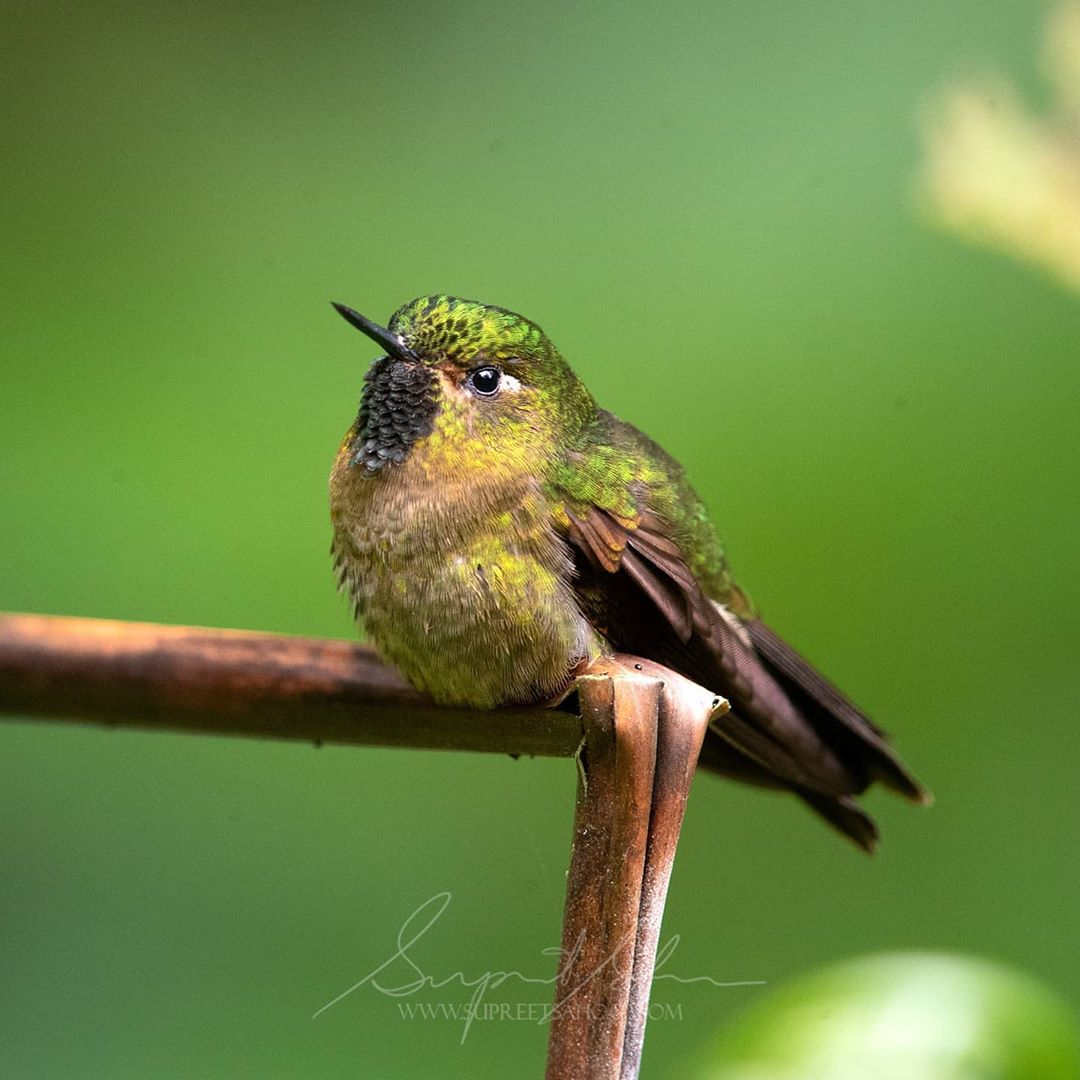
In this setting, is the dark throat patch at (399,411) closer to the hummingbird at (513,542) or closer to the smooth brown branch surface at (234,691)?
the hummingbird at (513,542)

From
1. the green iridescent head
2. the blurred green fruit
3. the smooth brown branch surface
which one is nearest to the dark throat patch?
the green iridescent head

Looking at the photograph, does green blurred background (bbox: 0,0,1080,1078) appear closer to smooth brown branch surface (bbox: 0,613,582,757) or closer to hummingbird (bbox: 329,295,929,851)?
hummingbird (bbox: 329,295,929,851)

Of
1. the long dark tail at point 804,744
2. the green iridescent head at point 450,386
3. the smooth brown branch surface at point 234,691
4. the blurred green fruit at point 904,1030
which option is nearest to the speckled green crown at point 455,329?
the green iridescent head at point 450,386

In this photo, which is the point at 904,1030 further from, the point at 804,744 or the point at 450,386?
the point at 450,386

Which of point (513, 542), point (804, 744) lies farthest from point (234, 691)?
point (804, 744)

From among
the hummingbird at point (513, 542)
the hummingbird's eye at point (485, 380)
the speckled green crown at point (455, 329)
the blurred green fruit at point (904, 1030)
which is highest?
the speckled green crown at point (455, 329)

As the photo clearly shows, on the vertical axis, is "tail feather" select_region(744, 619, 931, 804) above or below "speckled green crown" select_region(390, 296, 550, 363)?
below

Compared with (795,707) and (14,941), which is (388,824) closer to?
(14,941)
